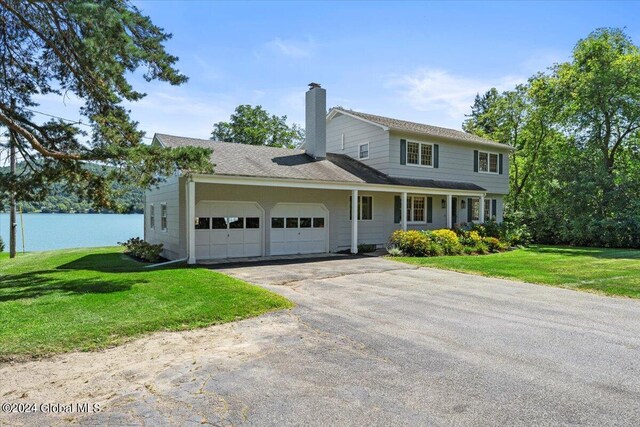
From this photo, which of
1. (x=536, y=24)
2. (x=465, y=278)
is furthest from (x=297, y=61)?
(x=465, y=278)

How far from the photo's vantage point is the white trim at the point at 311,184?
41.3 ft

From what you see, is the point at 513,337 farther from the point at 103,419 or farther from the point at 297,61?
the point at 297,61

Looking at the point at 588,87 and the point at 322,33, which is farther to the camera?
the point at 588,87

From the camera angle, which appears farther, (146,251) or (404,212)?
(404,212)

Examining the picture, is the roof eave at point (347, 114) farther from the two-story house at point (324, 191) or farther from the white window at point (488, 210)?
the white window at point (488, 210)

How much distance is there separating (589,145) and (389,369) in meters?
25.2

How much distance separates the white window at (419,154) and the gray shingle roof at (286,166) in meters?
0.91

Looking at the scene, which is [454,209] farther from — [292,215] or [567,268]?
[292,215]

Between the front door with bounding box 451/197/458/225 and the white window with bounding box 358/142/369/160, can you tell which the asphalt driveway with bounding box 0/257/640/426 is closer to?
the white window with bounding box 358/142/369/160

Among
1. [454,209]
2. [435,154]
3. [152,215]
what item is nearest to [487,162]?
[454,209]

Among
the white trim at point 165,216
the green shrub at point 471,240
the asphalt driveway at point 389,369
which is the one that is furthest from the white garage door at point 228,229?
the green shrub at point 471,240

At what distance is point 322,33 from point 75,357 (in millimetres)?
11644

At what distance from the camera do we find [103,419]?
3.34 m

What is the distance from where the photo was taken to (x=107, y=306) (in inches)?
272
